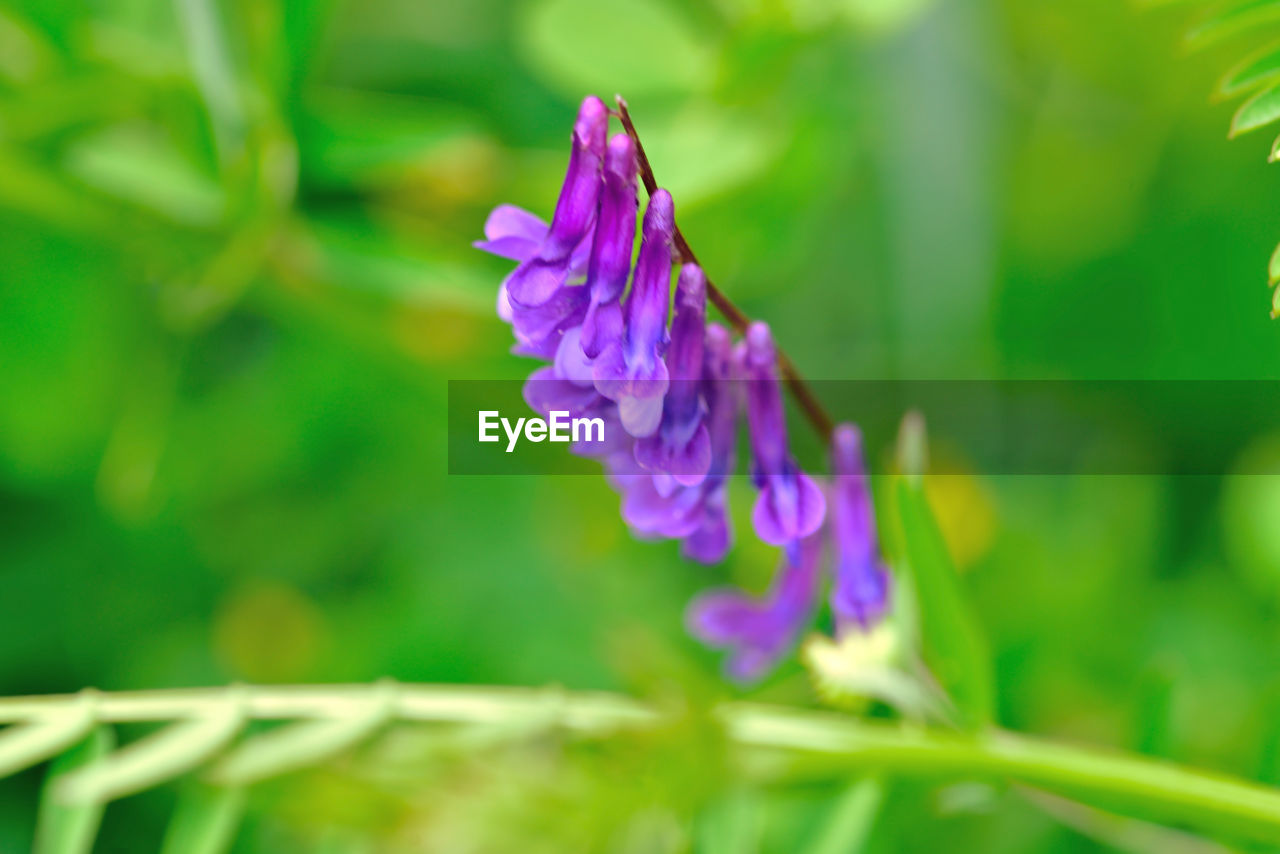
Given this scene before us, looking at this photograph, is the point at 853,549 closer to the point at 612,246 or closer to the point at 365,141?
the point at 612,246

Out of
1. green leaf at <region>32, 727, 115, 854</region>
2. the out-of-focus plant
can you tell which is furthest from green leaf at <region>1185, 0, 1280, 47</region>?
green leaf at <region>32, 727, 115, 854</region>

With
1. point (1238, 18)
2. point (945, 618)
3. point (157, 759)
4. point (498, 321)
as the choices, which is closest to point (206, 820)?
point (157, 759)

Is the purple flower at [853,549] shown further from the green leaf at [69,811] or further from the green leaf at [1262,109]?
the green leaf at [69,811]

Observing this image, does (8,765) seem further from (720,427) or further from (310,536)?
(310,536)

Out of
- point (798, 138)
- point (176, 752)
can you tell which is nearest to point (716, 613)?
point (176, 752)

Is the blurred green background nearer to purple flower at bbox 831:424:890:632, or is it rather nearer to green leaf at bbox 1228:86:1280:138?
purple flower at bbox 831:424:890:632
